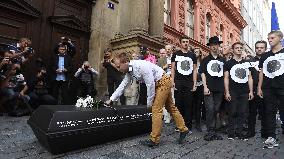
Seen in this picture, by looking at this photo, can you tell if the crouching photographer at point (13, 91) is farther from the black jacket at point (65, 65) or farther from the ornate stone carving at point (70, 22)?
the ornate stone carving at point (70, 22)

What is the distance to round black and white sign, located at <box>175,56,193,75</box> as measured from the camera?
574 centimetres

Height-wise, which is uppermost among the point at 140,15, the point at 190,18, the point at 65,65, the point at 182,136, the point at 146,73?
the point at 190,18

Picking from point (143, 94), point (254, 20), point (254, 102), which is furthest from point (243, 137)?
point (254, 20)

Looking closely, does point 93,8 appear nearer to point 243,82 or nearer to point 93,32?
point 93,32

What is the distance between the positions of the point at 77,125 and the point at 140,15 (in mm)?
6294

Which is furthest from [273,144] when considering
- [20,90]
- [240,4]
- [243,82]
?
[240,4]

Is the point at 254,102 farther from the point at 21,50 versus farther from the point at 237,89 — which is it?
the point at 21,50

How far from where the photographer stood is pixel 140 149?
412cm

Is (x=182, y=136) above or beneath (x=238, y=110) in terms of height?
beneath

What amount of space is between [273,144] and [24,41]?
219 inches

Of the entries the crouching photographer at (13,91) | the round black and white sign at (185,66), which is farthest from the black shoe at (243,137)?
the crouching photographer at (13,91)

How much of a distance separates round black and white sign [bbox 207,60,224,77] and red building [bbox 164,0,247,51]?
6960 mm

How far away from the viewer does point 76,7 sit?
870cm

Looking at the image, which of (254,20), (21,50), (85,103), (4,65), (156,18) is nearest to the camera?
(85,103)
